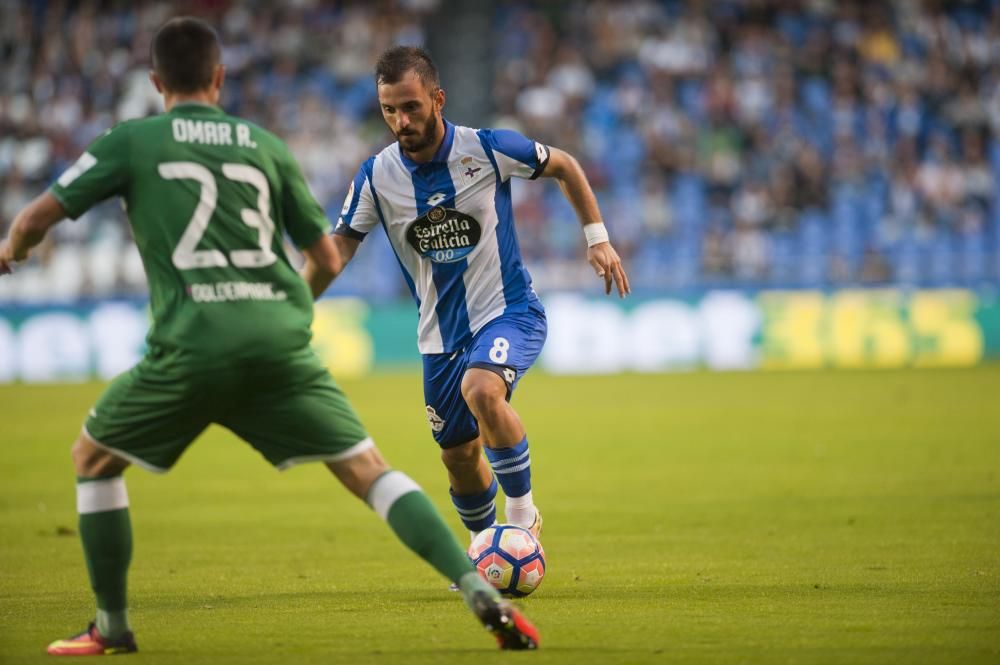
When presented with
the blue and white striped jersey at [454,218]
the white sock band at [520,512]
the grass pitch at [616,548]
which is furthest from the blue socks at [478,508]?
the blue and white striped jersey at [454,218]

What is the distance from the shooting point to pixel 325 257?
577 cm

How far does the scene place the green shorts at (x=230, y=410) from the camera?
5371 mm

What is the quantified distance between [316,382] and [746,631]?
78.6 inches

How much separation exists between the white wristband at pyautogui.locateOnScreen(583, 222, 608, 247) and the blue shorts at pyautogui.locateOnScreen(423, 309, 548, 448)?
0.58 metres

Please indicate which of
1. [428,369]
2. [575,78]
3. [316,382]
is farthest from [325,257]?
[575,78]

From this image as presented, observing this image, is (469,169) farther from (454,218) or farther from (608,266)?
(608,266)

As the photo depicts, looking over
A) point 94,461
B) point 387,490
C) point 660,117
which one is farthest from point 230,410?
point 660,117

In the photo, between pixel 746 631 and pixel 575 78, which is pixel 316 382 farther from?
pixel 575 78

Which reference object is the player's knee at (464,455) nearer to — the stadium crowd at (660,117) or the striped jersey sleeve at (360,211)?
the striped jersey sleeve at (360,211)

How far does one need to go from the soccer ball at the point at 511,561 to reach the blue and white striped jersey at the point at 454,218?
1.07 metres

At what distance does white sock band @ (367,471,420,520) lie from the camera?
18.3 ft

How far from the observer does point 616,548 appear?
8781 mm

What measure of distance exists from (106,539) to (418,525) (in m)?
1.17

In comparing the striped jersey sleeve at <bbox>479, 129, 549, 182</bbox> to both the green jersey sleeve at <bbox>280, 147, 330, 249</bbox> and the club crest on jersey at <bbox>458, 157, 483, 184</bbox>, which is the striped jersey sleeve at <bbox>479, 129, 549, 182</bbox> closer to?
the club crest on jersey at <bbox>458, 157, 483, 184</bbox>
